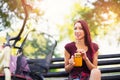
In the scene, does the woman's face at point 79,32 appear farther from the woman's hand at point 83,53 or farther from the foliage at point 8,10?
the foliage at point 8,10

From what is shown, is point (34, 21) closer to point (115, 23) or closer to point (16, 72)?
point (115, 23)

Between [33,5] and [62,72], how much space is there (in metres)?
2.35

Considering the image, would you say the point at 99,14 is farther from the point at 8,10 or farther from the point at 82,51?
the point at 82,51

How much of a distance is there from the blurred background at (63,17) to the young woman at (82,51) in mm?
2838

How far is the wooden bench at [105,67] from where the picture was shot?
4.30 meters

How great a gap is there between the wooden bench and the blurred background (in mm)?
1224

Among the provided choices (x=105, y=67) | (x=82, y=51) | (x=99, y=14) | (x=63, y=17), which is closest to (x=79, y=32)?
(x=82, y=51)

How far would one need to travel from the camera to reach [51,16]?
23.2ft

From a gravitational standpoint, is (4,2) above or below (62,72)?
above

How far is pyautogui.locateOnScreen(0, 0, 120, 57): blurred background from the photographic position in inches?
250

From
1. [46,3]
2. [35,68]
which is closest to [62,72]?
[35,68]

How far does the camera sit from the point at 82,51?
2.89m

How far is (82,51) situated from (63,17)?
4.73 metres

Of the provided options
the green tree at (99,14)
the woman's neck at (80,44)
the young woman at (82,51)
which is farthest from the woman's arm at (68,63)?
the green tree at (99,14)
